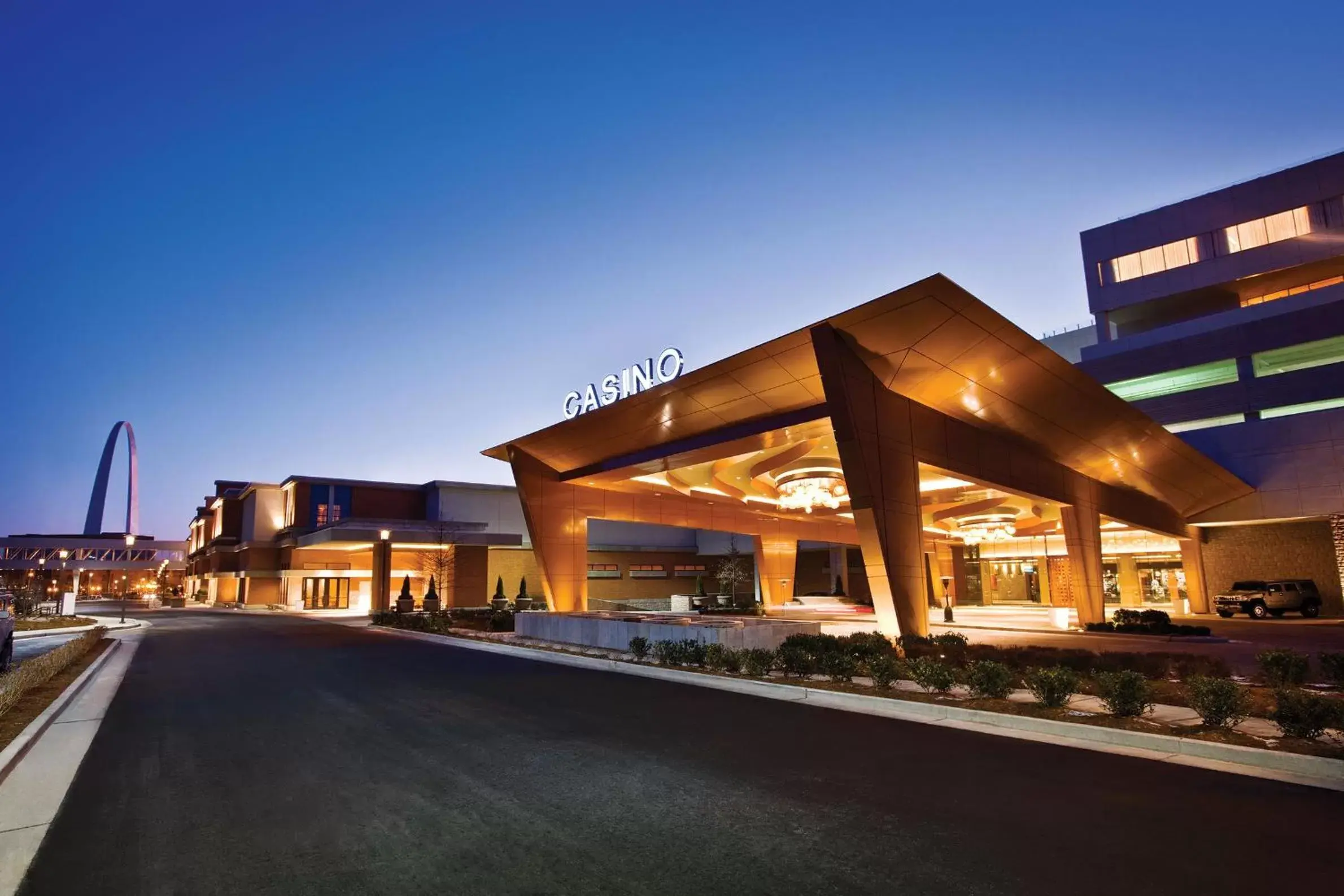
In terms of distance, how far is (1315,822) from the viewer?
6.74 metres

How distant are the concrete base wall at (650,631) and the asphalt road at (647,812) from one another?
7532 millimetres

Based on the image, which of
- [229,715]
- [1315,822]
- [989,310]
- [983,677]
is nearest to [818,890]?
[1315,822]

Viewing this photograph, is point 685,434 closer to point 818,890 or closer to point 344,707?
point 344,707

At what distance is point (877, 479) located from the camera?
827 inches

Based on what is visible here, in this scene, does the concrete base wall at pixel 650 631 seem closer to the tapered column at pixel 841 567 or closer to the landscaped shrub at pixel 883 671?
the landscaped shrub at pixel 883 671

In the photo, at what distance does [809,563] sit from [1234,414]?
47.0 m

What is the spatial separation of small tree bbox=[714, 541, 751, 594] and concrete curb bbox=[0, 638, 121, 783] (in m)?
40.5

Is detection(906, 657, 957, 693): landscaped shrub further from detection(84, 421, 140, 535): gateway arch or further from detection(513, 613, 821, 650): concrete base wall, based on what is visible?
detection(84, 421, 140, 535): gateway arch

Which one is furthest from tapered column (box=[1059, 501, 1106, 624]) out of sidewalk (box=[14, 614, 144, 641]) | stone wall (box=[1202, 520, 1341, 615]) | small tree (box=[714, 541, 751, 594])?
sidewalk (box=[14, 614, 144, 641])

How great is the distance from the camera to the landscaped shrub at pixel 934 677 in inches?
540

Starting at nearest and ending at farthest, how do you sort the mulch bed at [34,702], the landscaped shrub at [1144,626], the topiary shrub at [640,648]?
the mulch bed at [34,702] < the topiary shrub at [640,648] < the landscaped shrub at [1144,626]

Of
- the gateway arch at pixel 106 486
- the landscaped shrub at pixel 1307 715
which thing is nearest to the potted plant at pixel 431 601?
the landscaped shrub at pixel 1307 715

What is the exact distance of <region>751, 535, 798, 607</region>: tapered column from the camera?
5397 cm

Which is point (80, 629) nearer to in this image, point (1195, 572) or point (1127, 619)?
point (1127, 619)
